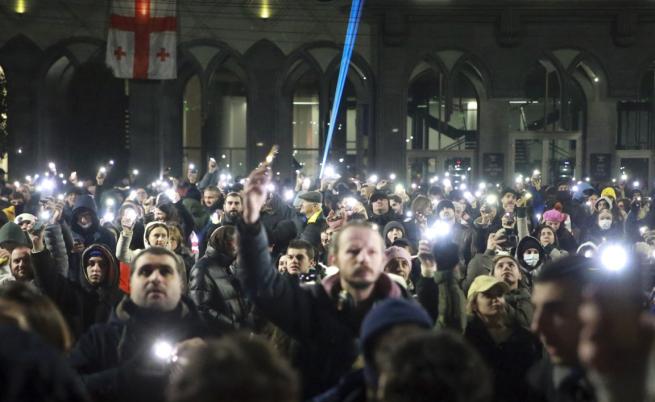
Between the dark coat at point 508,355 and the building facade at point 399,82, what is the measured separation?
2470 cm

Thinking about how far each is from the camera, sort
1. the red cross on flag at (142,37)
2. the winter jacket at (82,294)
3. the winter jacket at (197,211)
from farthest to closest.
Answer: the red cross on flag at (142,37), the winter jacket at (197,211), the winter jacket at (82,294)

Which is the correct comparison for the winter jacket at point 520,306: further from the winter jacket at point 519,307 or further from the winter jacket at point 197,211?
the winter jacket at point 197,211

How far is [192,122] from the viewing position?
33.1 m

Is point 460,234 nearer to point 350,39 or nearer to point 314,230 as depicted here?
point 314,230

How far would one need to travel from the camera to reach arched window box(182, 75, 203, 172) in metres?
32.7

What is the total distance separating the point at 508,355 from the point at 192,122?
27963 mm

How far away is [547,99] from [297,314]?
28.1m

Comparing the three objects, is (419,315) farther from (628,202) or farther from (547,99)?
(547,99)

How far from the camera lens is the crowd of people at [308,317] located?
2447 mm

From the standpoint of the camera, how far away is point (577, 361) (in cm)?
348

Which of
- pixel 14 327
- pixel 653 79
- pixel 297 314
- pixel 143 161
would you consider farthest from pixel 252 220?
pixel 653 79

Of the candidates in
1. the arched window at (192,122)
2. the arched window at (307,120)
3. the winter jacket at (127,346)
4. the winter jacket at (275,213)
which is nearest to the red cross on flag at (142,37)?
the arched window at (192,122)

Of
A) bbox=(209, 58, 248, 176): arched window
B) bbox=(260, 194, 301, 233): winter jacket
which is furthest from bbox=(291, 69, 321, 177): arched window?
bbox=(260, 194, 301, 233): winter jacket

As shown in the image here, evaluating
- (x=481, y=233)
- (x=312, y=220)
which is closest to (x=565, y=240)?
(x=481, y=233)
